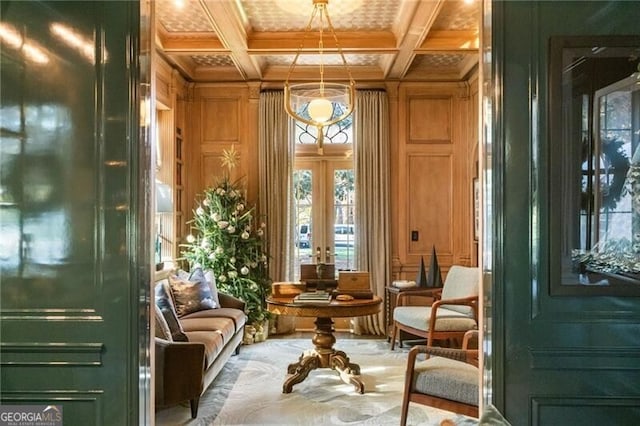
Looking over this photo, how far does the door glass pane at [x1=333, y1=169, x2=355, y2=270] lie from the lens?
636 cm

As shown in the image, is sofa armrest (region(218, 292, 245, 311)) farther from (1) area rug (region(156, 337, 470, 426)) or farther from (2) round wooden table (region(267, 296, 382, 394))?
(2) round wooden table (region(267, 296, 382, 394))

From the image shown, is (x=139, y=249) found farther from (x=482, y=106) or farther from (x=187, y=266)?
(x=187, y=266)

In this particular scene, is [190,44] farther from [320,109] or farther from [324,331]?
[324,331]

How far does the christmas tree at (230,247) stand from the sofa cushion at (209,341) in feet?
4.83

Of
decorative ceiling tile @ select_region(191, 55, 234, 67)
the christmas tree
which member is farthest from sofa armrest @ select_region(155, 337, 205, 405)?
decorative ceiling tile @ select_region(191, 55, 234, 67)

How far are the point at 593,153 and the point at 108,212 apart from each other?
2.21m

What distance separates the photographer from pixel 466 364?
319 cm

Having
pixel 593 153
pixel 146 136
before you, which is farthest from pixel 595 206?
pixel 146 136

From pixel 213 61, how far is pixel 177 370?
12.9 ft

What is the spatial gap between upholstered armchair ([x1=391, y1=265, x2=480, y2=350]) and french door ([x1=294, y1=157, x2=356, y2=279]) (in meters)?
1.47

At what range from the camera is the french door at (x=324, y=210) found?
637cm

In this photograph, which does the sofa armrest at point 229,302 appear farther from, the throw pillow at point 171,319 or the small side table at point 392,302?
the small side table at point 392,302

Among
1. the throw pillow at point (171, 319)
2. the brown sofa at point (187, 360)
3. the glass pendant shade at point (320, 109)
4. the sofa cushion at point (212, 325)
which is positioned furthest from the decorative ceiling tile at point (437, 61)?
the throw pillow at point (171, 319)

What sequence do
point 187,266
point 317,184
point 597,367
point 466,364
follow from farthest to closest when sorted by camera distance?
point 317,184, point 187,266, point 466,364, point 597,367
